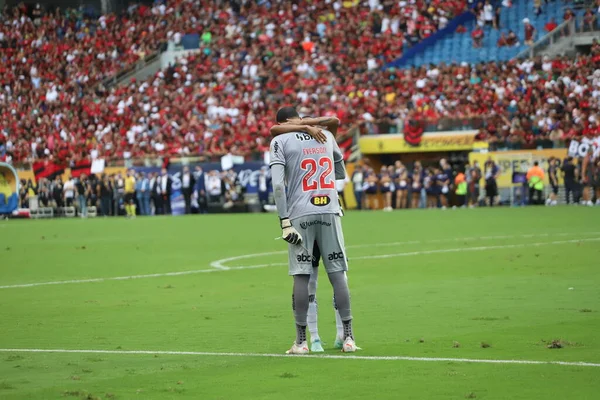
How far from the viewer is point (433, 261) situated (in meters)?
20.2

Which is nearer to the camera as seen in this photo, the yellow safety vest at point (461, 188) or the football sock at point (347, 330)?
the football sock at point (347, 330)

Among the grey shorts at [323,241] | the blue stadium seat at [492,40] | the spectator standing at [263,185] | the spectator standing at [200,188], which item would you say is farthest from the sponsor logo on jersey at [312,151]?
the blue stadium seat at [492,40]

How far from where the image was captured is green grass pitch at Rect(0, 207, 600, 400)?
8.45 metres

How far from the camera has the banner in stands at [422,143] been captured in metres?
44.4

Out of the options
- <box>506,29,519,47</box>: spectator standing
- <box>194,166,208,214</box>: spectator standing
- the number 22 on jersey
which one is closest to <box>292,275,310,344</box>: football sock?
the number 22 on jersey

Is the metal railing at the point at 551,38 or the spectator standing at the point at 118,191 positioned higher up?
the metal railing at the point at 551,38

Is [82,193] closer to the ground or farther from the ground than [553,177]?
closer to the ground

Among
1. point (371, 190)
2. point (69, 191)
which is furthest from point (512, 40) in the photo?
point (69, 191)

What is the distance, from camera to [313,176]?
1004 centimetres

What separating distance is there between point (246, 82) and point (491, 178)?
52.2 ft

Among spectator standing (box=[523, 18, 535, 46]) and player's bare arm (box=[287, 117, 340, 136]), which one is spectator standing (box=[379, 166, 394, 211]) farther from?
player's bare arm (box=[287, 117, 340, 136])

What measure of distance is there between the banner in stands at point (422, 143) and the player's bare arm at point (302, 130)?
34.4 meters

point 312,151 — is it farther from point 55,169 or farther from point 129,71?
point 129,71

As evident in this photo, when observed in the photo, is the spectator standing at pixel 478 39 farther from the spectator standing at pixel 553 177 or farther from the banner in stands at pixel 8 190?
the banner in stands at pixel 8 190
